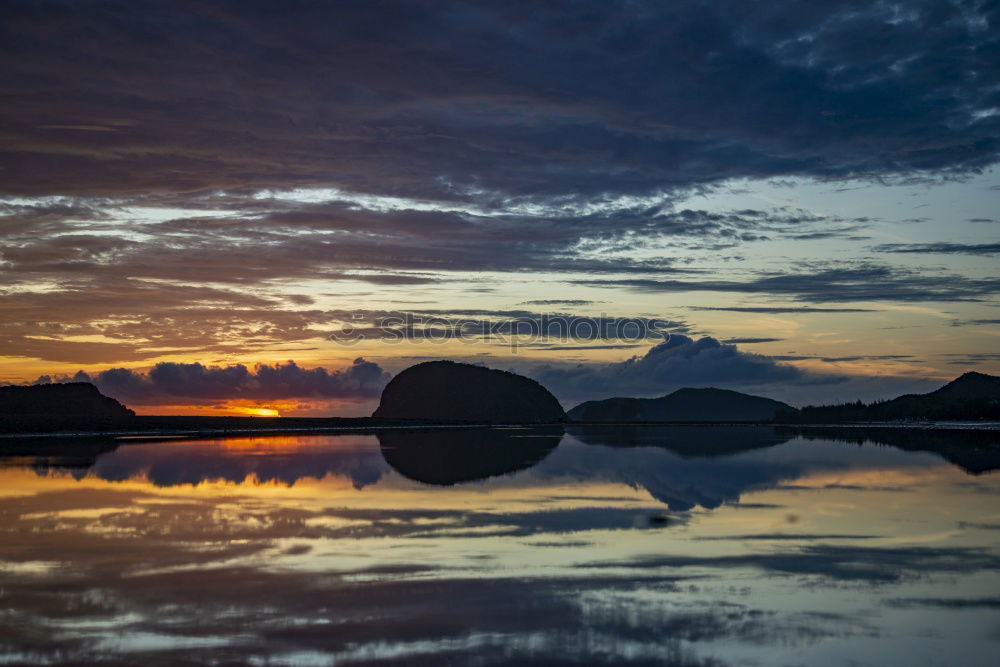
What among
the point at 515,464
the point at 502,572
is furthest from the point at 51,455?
the point at 502,572

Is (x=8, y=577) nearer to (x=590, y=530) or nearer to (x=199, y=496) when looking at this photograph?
(x=590, y=530)

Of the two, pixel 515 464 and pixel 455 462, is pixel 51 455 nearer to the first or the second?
pixel 455 462

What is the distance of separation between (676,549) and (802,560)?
117 inches

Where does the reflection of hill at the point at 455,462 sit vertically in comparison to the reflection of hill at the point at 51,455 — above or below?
below

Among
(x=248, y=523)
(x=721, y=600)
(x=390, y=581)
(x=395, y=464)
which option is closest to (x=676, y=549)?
(x=721, y=600)

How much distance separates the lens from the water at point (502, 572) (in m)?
14.1

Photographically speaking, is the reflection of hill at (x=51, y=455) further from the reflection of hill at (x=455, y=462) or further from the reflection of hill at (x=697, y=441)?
the reflection of hill at (x=697, y=441)

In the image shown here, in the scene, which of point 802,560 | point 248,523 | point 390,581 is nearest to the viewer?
point 390,581

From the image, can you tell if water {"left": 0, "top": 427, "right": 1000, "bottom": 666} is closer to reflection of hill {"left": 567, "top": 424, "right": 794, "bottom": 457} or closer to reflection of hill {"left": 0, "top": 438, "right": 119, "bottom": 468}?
reflection of hill {"left": 0, "top": 438, "right": 119, "bottom": 468}

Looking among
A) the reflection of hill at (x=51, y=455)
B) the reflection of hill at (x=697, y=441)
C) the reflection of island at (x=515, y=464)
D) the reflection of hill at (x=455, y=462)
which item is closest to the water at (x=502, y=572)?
the reflection of island at (x=515, y=464)

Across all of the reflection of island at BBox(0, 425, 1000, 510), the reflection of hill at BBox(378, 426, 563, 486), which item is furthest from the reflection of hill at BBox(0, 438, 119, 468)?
the reflection of hill at BBox(378, 426, 563, 486)

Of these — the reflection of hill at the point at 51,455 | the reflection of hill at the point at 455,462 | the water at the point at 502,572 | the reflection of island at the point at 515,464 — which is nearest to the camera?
the water at the point at 502,572

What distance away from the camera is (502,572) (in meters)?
19.9

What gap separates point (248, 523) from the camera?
1097 inches
